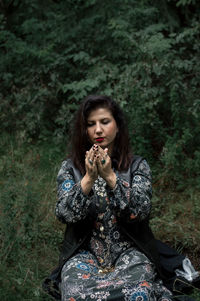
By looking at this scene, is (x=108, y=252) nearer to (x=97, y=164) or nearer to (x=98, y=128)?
(x=97, y=164)

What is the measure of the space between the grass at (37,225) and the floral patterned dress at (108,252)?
16.0 inches

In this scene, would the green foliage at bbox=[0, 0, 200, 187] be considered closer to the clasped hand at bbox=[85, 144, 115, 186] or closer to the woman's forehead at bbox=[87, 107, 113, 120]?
the woman's forehead at bbox=[87, 107, 113, 120]

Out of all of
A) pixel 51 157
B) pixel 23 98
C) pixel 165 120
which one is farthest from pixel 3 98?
pixel 165 120

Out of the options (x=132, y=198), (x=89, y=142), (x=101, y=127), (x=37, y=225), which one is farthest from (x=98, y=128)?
(x=37, y=225)

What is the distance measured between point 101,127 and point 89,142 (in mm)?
198

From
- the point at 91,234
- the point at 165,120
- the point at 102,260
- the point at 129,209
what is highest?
the point at 165,120

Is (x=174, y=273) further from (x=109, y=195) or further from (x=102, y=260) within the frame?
(x=109, y=195)

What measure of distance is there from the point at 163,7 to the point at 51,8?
155 cm

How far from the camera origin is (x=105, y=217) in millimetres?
2514

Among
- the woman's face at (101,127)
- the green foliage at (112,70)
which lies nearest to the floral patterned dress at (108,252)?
the woman's face at (101,127)

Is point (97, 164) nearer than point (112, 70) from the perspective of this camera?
Yes

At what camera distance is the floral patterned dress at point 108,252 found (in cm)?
216

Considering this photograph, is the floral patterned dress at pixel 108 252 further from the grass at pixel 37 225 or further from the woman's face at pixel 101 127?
the grass at pixel 37 225

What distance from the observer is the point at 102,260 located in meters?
2.52
